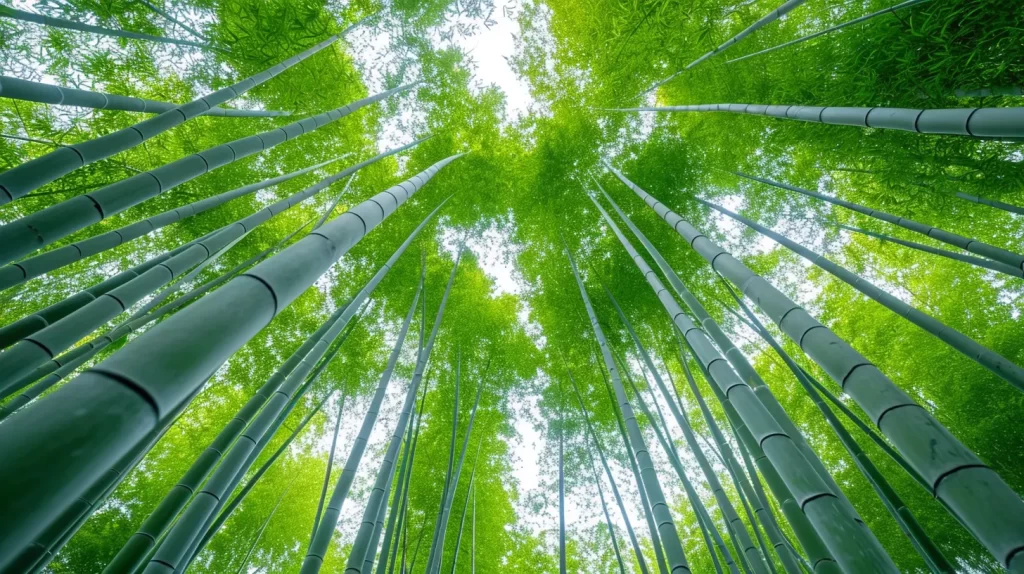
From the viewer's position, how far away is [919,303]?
5.27 meters

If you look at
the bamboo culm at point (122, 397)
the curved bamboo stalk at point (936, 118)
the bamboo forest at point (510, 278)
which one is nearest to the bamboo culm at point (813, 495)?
the bamboo forest at point (510, 278)

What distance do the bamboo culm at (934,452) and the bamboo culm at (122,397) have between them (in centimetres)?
145

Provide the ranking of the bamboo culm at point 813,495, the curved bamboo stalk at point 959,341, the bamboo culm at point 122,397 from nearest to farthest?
the bamboo culm at point 122,397 → the bamboo culm at point 813,495 → the curved bamboo stalk at point 959,341

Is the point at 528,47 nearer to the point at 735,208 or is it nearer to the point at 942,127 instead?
the point at 735,208

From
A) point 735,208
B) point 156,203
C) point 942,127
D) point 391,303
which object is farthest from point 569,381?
point 156,203

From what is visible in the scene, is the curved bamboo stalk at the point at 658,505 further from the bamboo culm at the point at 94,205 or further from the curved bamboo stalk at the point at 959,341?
the bamboo culm at the point at 94,205

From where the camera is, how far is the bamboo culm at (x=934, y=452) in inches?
35.7

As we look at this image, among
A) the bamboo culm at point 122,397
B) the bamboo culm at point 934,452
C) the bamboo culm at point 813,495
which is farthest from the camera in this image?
the bamboo culm at point 813,495

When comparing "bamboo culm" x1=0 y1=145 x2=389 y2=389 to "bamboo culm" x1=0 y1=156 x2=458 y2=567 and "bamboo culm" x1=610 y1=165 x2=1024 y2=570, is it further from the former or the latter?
"bamboo culm" x1=610 y1=165 x2=1024 y2=570

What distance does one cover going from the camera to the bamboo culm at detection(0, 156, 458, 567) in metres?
0.51

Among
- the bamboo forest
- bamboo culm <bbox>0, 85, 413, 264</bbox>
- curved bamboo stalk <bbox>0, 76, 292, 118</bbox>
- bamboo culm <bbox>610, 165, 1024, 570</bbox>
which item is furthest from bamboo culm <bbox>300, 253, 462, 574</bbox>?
curved bamboo stalk <bbox>0, 76, 292, 118</bbox>

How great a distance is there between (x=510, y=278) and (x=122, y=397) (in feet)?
18.9

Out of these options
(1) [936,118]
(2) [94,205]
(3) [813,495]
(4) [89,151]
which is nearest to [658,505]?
(3) [813,495]

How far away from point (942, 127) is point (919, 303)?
488 cm
